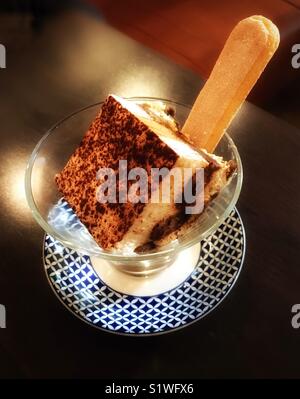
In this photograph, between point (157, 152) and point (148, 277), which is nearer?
point (157, 152)

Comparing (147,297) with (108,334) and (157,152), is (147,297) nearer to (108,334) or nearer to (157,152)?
(108,334)

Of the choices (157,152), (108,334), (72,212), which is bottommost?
(108,334)

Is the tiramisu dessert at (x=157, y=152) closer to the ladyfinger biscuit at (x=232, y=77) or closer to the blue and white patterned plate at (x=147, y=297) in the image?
the ladyfinger biscuit at (x=232, y=77)

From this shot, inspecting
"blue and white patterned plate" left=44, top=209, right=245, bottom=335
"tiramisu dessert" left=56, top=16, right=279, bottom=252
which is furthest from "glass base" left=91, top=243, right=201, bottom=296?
"tiramisu dessert" left=56, top=16, right=279, bottom=252

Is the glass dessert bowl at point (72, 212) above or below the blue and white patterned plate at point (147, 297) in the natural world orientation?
above

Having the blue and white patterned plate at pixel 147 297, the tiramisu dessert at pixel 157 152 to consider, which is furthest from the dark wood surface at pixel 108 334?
the tiramisu dessert at pixel 157 152

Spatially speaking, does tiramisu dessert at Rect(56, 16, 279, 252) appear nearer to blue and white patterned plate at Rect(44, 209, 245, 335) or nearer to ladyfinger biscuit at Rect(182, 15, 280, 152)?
ladyfinger biscuit at Rect(182, 15, 280, 152)

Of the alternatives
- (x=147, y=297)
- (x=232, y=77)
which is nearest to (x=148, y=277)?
(x=147, y=297)

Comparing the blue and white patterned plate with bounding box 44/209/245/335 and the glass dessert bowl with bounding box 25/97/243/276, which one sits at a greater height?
the glass dessert bowl with bounding box 25/97/243/276
